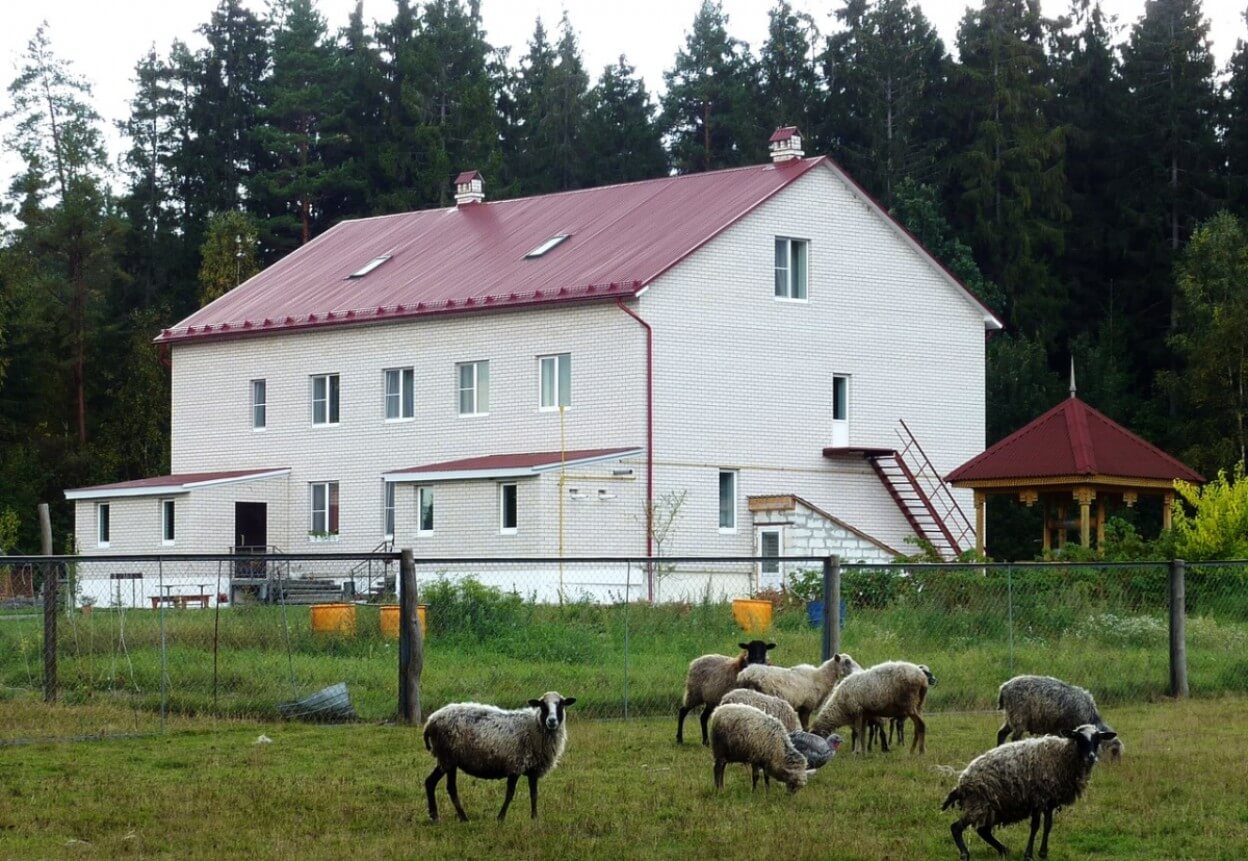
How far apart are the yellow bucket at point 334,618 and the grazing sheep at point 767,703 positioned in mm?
6917

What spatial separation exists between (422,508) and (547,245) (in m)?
7.05

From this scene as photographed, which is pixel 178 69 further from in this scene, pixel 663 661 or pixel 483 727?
pixel 483 727

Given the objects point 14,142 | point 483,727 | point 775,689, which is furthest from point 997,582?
point 14,142

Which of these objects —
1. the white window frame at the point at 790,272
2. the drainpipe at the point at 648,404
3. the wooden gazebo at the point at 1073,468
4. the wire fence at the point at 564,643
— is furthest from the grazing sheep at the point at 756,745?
the white window frame at the point at 790,272

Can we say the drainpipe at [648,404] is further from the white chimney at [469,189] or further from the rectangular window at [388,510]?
the white chimney at [469,189]

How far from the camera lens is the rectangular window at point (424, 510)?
4388 cm

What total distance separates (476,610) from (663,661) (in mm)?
2239

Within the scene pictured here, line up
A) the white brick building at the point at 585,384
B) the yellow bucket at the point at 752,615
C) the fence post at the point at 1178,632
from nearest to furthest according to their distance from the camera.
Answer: the fence post at the point at 1178,632, the yellow bucket at the point at 752,615, the white brick building at the point at 585,384

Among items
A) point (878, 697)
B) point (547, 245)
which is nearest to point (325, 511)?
point (547, 245)

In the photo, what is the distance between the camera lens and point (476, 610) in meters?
23.1

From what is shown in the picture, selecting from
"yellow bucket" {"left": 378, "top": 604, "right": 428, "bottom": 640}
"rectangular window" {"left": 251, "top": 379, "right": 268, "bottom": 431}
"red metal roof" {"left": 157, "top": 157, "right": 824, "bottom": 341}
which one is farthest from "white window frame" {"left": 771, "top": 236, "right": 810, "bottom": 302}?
"yellow bucket" {"left": 378, "top": 604, "right": 428, "bottom": 640}

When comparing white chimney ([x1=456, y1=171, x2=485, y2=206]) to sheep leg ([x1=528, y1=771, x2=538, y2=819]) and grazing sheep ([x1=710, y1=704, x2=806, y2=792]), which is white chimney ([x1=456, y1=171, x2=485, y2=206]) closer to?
grazing sheep ([x1=710, y1=704, x2=806, y2=792])

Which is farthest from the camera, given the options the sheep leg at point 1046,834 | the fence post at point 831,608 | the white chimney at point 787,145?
the white chimney at point 787,145

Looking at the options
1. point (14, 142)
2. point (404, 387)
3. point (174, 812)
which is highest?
point (14, 142)
